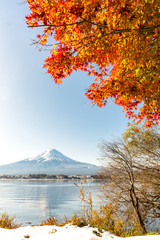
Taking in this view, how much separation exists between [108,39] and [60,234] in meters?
4.23

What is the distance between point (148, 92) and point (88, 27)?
7.87 ft

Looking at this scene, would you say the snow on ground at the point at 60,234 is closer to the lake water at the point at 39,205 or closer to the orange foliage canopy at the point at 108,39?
the lake water at the point at 39,205

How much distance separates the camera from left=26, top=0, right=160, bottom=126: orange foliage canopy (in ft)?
12.9

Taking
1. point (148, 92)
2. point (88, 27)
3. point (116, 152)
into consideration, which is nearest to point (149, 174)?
point (116, 152)

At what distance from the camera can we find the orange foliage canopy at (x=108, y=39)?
12.9 ft

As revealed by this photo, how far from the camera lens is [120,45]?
4551 mm

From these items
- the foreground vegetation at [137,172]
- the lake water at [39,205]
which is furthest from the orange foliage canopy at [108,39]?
the foreground vegetation at [137,172]

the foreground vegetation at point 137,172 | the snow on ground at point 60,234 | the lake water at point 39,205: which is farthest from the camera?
the lake water at point 39,205

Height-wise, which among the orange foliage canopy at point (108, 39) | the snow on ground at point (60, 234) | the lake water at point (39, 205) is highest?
the orange foliage canopy at point (108, 39)

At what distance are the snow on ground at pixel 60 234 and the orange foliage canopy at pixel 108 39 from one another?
129 inches

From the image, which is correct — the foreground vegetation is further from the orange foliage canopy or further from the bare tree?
the orange foliage canopy

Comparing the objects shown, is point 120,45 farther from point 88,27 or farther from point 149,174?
point 149,174

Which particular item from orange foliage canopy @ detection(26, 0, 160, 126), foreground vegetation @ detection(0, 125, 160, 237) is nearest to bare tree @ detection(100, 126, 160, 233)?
foreground vegetation @ detection(0, 125, 160, 237)

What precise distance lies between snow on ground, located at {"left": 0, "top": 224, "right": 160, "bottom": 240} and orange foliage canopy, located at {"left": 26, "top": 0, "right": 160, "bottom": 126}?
3.28 m
